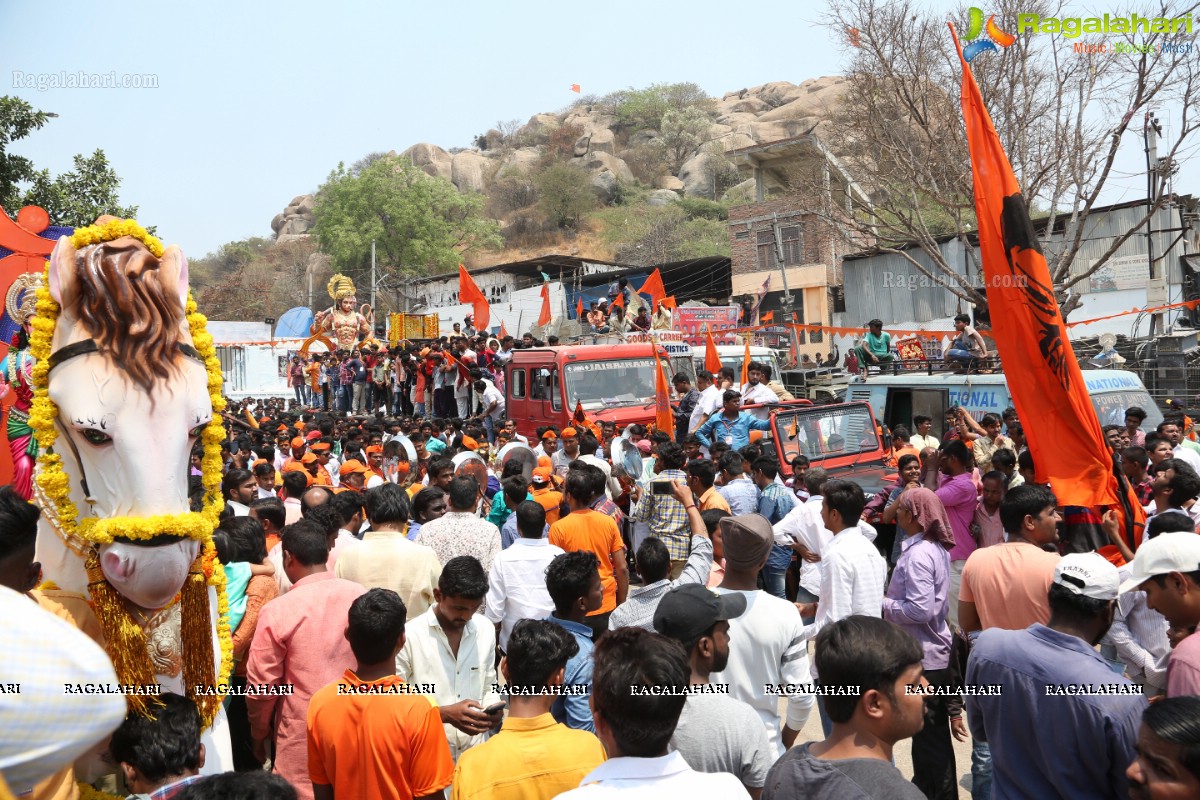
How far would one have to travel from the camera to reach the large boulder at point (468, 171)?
75500mm

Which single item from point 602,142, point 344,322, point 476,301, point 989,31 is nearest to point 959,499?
point 989,31

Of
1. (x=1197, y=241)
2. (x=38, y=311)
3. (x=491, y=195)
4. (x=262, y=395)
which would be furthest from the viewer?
(x=491, y=195)

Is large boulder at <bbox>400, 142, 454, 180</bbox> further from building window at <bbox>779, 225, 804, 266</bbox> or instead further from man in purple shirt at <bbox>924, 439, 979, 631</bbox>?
man in purple shirt at <bbox>924, 439, 979, 631</bbox>

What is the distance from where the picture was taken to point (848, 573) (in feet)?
15.4

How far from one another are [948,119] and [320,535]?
16.1 m

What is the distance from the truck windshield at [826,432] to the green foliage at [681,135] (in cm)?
6192

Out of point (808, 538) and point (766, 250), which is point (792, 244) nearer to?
point (766, 250)

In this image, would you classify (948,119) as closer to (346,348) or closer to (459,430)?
(459,430)

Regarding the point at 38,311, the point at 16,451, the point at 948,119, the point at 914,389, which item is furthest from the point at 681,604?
the point at 948,119

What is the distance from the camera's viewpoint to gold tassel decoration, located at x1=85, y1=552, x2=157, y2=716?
2.93 metres

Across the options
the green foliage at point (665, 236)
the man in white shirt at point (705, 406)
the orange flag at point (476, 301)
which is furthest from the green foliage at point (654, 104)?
the man in white shirt at point (705, 406)

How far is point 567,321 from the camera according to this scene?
35.7 meters

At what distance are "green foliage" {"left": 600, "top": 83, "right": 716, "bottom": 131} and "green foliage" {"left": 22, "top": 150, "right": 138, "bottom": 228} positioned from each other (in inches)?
2501

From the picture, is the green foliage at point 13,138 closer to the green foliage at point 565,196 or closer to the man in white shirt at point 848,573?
the man in white shirt at point 848,573
